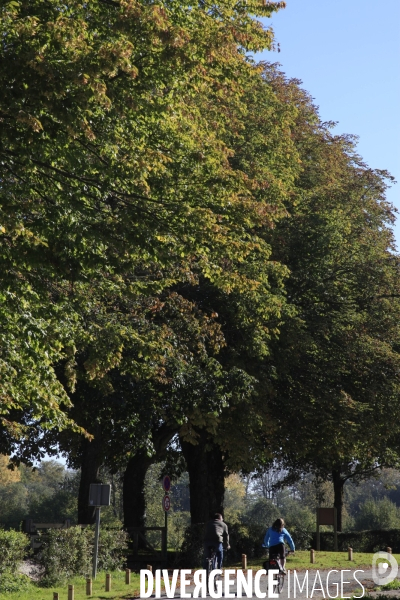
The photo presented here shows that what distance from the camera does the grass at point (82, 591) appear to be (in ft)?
55.5

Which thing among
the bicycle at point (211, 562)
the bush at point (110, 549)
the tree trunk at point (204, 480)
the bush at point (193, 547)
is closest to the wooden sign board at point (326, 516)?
the tree trunk at point (204, 480)

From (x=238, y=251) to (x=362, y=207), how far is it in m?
16.0

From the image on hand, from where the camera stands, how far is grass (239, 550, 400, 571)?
79.7 feet

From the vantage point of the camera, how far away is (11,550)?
65.6 ft

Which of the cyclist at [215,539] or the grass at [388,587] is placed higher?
the cyclist at [215,539]

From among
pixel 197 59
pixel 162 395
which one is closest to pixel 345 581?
pixel 162 395

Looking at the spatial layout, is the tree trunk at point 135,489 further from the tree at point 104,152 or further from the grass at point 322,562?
the tree at point 104,152

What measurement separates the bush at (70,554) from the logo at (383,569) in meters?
7.36

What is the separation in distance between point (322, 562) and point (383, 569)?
117 inches

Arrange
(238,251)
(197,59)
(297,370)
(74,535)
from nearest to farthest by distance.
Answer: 1. (197,59)
2. (238,251)
3. (74,535)
4. (297,370)

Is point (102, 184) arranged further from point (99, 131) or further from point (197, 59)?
point (197, 59)

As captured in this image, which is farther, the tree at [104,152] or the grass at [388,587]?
the grass at [388,587]

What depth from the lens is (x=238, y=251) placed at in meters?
15.1

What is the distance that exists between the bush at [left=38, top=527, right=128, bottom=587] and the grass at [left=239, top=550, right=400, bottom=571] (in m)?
4.53
